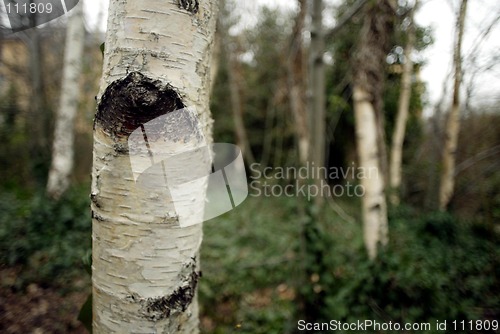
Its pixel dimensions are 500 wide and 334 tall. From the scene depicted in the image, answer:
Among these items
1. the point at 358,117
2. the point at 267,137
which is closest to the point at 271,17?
the point at 267,137

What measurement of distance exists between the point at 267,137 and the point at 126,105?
9901mm

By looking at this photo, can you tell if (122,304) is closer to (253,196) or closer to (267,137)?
(253,196)

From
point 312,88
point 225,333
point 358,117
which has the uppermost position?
point 312,88

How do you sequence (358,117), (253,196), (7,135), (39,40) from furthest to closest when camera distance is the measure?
(253,196) → (39,40) → (7,135) → (358,117)

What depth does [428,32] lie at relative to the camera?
460 cm

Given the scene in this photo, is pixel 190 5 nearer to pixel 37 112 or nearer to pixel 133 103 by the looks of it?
pixel 133 103

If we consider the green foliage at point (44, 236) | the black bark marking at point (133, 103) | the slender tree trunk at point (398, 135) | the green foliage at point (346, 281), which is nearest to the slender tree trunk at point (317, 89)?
the green foliage at point (346, 281)

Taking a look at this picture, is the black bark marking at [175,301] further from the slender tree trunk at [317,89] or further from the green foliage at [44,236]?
the green foliage at [44,236]

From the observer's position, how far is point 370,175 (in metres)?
2.96

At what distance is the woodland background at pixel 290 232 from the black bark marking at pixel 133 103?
0.90m

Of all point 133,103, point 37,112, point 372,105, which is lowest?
point 133,103

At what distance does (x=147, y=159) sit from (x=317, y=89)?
2.22 metres

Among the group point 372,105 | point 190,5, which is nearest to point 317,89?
point 372,105

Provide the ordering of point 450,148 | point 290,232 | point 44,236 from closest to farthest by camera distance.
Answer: point 44,236, point 450,148, point 290,232
